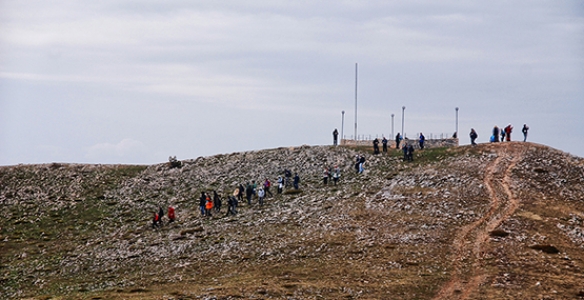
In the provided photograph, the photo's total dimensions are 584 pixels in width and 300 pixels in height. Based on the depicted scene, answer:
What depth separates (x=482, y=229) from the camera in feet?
214

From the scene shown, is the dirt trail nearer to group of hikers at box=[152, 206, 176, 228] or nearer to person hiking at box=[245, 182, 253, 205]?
person hiking at box=[245, 182, 253, 205]

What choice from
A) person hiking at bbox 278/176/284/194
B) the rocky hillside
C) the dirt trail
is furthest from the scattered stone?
person hiking at bbox 278/176/284/194

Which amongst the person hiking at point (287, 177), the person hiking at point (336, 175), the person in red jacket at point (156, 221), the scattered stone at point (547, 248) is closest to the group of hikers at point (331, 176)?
the person hiking at point (336, 175)

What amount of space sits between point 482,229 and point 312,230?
15.2 metres

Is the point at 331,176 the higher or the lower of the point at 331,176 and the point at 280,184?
the higher

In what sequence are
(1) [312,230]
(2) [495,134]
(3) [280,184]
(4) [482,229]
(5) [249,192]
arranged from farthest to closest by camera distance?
(2) [495,134], (3) [280,184], (5) [249,192], (1) [312,230], (4) [482,229]

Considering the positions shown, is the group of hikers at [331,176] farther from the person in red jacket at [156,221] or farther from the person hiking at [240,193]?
the person in red jacket at [156,221]

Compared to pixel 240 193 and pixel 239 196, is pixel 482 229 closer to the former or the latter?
pixel 240 193

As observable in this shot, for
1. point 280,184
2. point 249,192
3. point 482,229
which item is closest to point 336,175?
point 280,184

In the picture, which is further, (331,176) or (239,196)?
(331,176)

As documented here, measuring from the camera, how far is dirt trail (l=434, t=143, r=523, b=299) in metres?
54.7

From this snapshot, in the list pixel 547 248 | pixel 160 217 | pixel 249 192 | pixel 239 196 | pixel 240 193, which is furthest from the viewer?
pixel 239 196

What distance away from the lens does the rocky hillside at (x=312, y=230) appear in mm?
56875

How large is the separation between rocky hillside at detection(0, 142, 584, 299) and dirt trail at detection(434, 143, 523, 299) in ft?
0.59
